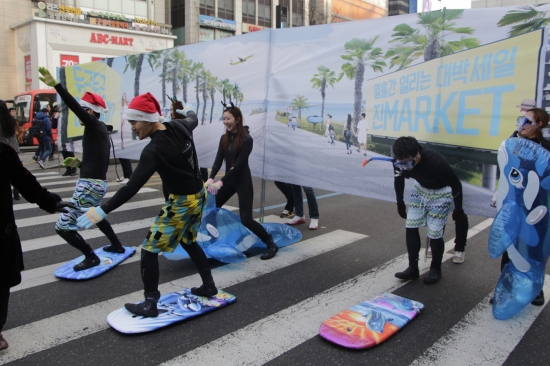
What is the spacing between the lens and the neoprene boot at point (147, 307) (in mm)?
3764

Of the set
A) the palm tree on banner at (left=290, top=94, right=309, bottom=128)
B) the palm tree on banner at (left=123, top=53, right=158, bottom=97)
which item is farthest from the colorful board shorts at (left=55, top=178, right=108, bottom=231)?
the palm tree on banner at (left=123, top=53, right=158, bottom=97)

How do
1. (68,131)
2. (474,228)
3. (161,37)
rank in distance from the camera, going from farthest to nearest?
(161,37)
(68,131)
(474,228)

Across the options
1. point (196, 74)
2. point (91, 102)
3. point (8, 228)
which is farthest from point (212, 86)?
point (8, 228)

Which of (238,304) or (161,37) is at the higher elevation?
(161,37)

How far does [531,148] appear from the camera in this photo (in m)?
3.69

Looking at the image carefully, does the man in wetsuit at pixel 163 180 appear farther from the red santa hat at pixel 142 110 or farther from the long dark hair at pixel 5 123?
the long dark hair at pixel 5 123

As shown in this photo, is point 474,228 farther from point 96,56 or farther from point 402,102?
point 96,56

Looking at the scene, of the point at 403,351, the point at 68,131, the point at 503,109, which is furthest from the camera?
the point at 68,131

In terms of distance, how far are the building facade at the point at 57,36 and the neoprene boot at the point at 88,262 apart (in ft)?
98.9

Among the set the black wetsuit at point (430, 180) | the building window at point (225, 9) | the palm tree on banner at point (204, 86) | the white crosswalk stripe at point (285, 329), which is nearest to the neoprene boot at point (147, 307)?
the white crosswalk stripe at point (285, 329)

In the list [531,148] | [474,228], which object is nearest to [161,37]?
[474,228]

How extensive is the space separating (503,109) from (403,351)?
2.31m

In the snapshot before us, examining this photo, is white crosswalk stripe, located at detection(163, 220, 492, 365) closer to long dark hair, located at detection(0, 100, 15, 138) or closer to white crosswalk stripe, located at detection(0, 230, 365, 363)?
white crosswalk stripe, located at detection(0, 230, 365, 363)

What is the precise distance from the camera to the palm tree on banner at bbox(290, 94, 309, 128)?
5.87 meters
